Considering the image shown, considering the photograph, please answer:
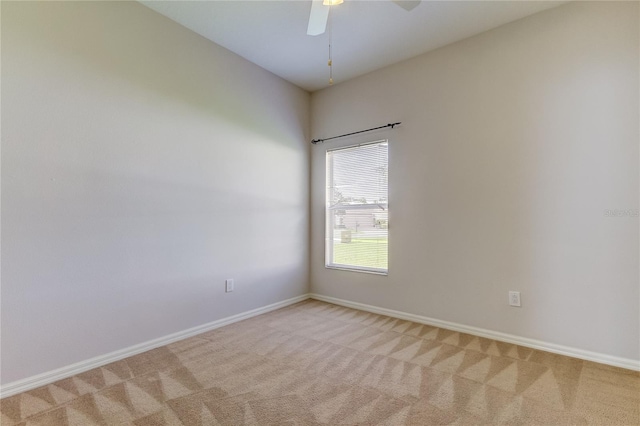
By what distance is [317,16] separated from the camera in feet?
6.16

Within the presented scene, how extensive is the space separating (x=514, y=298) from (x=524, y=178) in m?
1.00

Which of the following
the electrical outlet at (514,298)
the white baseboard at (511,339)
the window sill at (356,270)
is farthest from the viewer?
the window sill at (356,270)

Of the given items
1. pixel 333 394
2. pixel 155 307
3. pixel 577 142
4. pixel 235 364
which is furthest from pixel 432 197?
pixel 155 307

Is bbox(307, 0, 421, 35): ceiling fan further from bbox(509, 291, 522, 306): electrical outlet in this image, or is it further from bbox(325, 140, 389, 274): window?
bbox(509, 291, 522, 306): electrical outlet

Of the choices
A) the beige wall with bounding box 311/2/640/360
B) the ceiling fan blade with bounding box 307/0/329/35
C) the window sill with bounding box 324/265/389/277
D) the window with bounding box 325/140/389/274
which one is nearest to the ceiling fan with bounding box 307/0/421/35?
the ceiling fan blade with bounding box 307/0/329/35

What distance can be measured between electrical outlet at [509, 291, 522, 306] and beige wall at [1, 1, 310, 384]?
2357 mm

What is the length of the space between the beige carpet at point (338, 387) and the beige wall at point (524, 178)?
1.23ft

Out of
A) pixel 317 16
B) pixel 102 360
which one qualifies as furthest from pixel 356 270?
pixel 317 16

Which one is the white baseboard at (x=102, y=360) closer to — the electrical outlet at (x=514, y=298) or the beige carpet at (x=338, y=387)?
the beige carpet at (x=338, y=387)

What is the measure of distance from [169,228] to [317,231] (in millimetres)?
1838

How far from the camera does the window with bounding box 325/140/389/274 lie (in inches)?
133

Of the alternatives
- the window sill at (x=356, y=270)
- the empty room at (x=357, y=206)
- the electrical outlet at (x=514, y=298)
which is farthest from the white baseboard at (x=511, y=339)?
the window sill at (x=356, y=270)

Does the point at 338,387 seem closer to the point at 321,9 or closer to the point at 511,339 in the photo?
the point at 511,339

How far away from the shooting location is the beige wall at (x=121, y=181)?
1888mm
